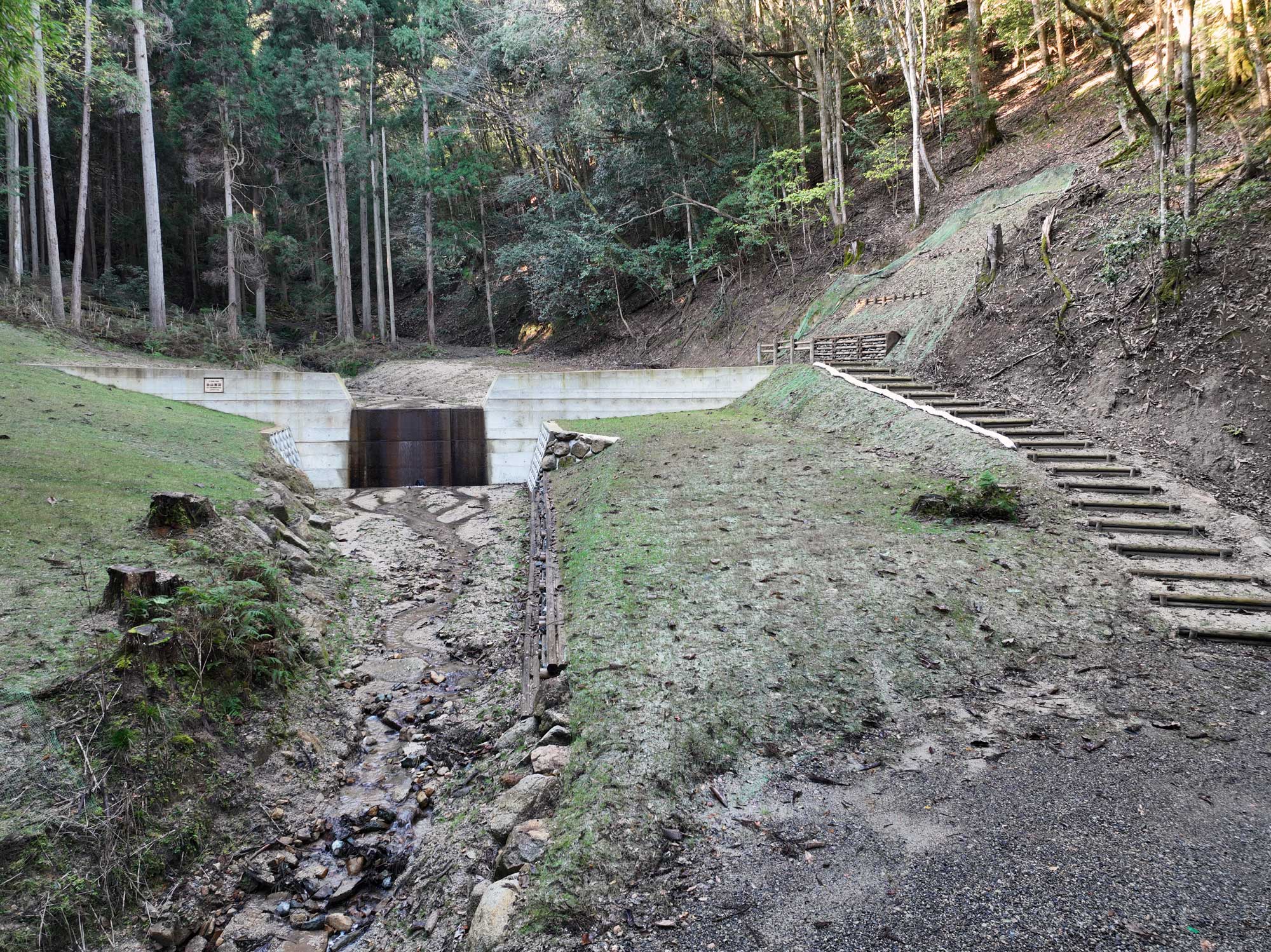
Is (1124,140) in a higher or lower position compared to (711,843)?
higher

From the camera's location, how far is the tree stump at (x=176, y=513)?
6977 millimetres

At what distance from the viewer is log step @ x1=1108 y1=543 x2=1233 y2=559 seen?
6703 mm

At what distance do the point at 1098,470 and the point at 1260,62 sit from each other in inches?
279

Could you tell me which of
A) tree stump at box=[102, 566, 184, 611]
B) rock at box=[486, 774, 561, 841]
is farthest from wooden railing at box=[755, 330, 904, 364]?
tree stump at box=[102, 566, 184, 611]

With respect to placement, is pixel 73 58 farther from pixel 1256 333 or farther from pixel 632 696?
pixel 1256 333

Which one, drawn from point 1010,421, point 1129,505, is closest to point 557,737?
point 1129,505

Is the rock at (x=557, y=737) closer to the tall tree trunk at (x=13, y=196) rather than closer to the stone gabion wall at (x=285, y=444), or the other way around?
the stone gabion wall at (x=285, y=444)

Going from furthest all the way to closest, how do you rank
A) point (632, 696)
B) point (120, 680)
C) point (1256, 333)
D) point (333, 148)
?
point (333, 148) < point (1256, 333) < point (632, 696) < point (120, 680)

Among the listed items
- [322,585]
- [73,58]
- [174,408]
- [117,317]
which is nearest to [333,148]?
[73,58]

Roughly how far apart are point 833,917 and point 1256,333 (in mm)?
9494

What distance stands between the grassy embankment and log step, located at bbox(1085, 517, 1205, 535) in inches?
15.2

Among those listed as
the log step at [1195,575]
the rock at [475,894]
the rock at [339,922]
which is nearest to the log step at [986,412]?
the log step at [1195,575]

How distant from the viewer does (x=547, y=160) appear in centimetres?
2856

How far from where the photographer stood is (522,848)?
347 centimetres
